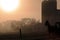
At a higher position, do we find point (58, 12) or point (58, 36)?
point (58, 12)

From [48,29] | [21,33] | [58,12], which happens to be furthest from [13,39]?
[58,12]

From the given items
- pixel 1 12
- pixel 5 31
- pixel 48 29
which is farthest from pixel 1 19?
pixel 48 29

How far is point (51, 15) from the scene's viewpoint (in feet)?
2.93

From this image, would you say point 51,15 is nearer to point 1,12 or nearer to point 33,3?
point 33,3

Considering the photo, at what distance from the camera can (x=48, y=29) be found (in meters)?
0.89

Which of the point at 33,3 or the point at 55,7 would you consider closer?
the point at 55,7

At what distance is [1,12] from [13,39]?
353 mm

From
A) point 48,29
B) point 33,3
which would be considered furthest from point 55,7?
point 33,3

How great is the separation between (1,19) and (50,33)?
1.49 ft

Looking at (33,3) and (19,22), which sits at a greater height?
(33,3)

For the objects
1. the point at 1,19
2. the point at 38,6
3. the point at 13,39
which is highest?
the point at 38,6

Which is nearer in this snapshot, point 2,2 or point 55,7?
point 55,7

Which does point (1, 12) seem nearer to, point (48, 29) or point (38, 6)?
point (38, 6)

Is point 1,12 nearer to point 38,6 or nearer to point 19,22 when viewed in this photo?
point 19,22
